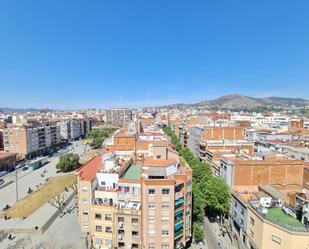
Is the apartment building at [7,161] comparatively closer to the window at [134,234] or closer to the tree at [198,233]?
the window at [134,234]

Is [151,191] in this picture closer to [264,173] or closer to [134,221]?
[134,221]

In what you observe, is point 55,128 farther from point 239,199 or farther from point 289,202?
point 289,202

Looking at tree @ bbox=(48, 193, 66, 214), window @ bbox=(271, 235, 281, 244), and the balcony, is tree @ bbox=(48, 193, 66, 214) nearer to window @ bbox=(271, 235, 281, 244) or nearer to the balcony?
the balcony

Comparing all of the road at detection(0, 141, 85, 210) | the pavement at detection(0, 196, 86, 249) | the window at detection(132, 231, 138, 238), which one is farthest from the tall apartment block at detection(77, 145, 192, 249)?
the road at detection(0, 141, 85, 210)

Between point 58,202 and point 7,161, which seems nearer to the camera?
point 58,202

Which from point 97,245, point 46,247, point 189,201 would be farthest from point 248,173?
point 46,247

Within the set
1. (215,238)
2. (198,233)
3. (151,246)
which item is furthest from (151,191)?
(215,238)

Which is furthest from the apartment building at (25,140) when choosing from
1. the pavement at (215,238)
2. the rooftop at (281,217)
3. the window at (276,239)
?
the window at (276,239)
